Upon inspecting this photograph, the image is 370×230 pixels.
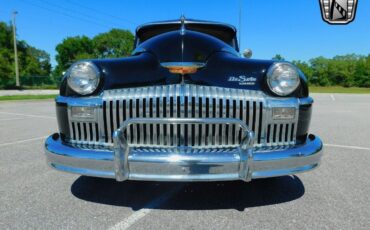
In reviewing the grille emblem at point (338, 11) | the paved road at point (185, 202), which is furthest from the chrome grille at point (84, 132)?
the grille emblem at point (338, 11)

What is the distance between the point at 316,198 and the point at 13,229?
7.84ft

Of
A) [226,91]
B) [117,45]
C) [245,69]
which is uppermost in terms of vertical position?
[117,45]

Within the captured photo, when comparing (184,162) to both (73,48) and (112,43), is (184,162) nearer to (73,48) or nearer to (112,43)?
(112,43)

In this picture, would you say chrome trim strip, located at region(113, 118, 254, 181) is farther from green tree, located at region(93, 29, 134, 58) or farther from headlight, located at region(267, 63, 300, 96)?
green tree, located at region(93, 29, 134, 58)

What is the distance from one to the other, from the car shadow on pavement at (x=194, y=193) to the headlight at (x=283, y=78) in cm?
95

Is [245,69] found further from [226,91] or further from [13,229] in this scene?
[13,229]

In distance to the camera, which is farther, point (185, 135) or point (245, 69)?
point (245, 69)

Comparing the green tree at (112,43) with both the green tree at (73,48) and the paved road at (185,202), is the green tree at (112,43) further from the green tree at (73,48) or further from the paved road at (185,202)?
the paved road at (185,202)

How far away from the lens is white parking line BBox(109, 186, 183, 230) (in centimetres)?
213

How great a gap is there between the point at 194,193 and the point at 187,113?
2.87 feet

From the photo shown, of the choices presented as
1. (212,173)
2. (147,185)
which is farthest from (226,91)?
(147,185)

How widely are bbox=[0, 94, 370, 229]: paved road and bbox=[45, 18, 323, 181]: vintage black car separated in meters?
0.36

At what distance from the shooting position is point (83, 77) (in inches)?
92.4

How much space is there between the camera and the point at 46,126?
271 inches
